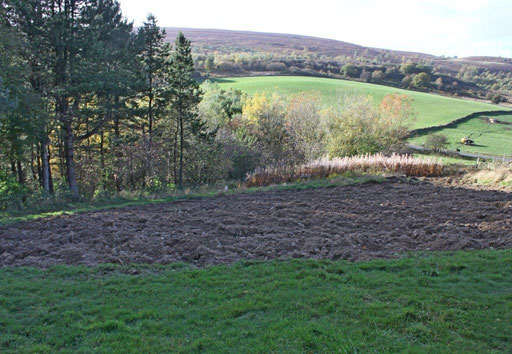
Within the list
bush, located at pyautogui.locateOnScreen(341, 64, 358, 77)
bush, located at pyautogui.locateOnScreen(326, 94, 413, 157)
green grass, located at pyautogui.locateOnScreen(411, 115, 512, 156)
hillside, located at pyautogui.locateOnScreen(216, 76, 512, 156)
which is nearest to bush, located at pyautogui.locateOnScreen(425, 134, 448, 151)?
green grass, located at pyautogui.locateOnScreen(411, 115, 512, 156)

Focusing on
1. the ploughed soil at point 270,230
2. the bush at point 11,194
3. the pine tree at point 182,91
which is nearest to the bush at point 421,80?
the pine tree at point 182,91

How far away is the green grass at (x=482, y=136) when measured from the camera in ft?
133

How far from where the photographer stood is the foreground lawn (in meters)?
4.48

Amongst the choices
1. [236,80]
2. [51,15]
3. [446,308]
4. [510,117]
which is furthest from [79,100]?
[510,117]

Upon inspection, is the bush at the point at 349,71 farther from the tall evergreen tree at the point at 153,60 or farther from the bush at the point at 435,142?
the tall evergreen tree at the point at 153,60

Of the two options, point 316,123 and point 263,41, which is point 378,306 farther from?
point 263,41

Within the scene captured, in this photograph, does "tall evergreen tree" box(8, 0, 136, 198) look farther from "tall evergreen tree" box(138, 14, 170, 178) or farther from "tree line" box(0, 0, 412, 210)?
"tall evergreen tree" box(138, 14, 170, 178)

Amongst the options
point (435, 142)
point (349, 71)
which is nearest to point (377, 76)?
point (349, 71)

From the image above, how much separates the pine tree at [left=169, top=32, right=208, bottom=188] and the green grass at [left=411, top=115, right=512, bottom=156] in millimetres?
27917

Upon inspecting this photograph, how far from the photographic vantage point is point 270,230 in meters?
9.05

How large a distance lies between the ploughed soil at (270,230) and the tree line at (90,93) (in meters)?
7.20

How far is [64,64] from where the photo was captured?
1869 centimetres

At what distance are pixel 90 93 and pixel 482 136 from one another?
45.3 metres

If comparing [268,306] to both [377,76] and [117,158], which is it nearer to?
[117,158]
